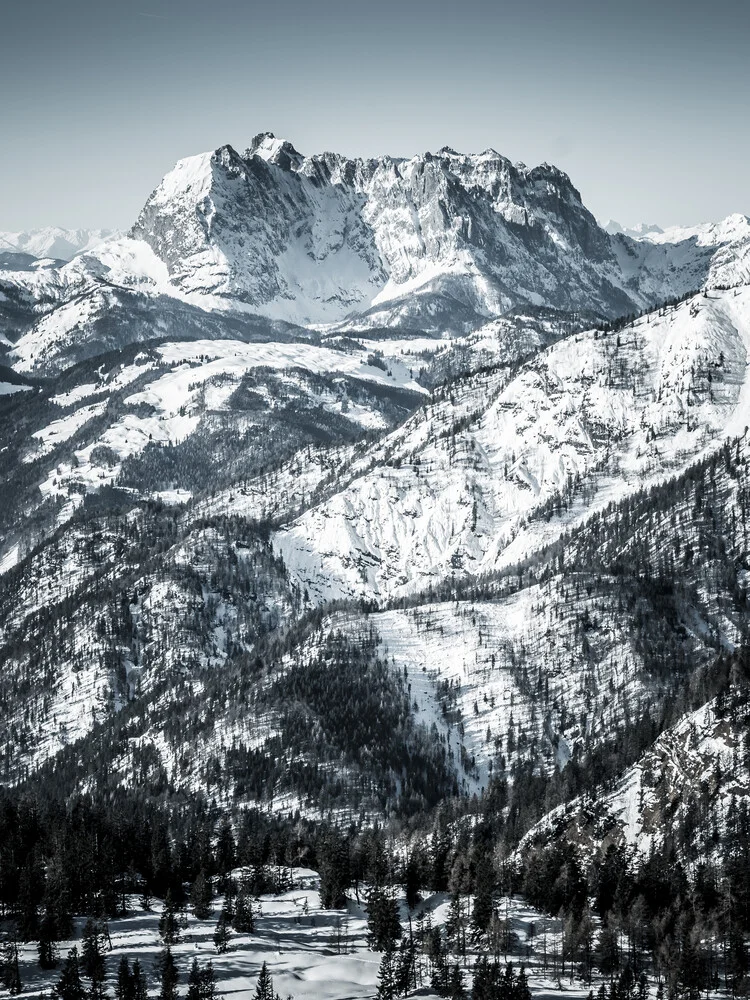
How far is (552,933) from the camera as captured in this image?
191 meters

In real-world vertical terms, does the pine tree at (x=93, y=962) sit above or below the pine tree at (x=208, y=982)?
above

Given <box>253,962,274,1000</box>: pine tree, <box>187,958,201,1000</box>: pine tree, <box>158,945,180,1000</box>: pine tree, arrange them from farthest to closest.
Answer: <box>253,962,274,1000</box>: pine tree → <box>187,958,201,1000</box>: pine tree → <box>158,945,180,1000</box>: pine tree

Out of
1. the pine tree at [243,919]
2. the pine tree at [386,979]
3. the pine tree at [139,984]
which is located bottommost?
the pine tree at [386,979]

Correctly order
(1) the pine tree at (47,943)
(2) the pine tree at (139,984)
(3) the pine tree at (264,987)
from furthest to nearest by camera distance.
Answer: (1) the pine tree at (47,943)
(3) the pine tree at (264,987)
(2) the pine tree at (139,984)

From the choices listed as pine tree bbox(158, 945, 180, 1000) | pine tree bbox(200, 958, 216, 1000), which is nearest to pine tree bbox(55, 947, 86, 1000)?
pine tree bbox(158, 945, 180, 1000)

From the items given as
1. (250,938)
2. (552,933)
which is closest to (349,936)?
(250,938)

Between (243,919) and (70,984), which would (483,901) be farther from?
(70,984)

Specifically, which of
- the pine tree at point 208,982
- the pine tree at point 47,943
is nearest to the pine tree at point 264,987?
the pine tree at point 208,982

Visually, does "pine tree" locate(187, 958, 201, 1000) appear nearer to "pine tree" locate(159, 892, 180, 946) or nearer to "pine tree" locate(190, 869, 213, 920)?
"pine tree" locate(159, 892, 180, 946)

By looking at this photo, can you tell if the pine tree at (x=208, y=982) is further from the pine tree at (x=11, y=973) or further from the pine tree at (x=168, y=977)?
the pine tree at (x=11, y=973)

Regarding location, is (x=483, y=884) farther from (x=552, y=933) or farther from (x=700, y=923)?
(x=700, y=923)

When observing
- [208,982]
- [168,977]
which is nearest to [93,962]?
[168,977]

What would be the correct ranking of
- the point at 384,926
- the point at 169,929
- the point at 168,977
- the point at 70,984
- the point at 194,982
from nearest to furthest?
the point at 70,984 → the point at 168,977 → the point at 194,982 → the point at 169,929 → the point at 384,926

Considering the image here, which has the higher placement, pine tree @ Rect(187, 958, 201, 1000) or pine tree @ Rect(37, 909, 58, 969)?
pine tree @ Rect(37, 909, 58, 969)
